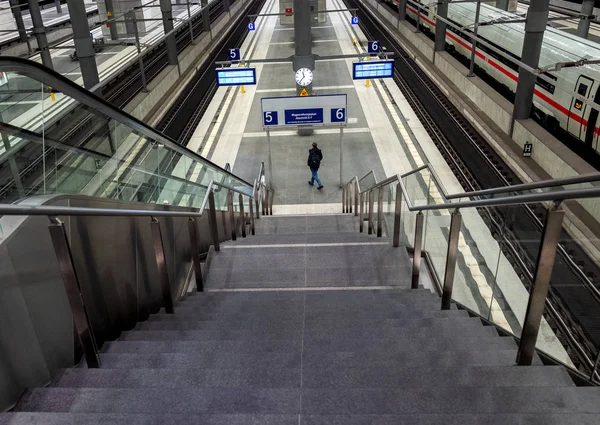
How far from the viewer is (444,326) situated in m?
3.09

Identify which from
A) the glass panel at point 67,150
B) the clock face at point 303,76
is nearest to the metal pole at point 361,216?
the glass panel at point 67,150

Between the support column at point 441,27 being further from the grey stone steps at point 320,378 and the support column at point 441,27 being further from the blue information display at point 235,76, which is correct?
the grey stone steps at point 320,378

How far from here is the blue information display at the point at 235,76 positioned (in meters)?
13.4

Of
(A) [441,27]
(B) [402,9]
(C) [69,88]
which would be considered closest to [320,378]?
(C) [69,88]

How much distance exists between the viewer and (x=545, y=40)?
11336 millimetres

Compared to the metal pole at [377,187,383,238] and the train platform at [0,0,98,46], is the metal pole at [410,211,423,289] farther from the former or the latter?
the train platform at [0,0,98,46]

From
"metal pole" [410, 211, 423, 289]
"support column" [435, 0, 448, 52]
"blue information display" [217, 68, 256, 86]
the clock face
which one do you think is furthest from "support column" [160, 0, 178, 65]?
"metal pole" [410, 211, 423, 289]

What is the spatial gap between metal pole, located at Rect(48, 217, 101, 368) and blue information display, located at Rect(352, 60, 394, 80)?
12067mm

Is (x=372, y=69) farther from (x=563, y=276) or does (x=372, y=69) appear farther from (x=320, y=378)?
(x=320, y=378)

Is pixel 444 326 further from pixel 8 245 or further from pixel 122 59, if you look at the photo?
pixel 122 59

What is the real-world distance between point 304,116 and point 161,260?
794 centimetres

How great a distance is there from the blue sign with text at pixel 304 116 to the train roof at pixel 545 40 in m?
4.97

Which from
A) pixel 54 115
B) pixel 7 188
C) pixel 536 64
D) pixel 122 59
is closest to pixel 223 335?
pixel 7 188

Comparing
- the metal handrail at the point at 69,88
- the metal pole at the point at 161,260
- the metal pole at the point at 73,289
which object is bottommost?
the metal pole at the point at 161,260
